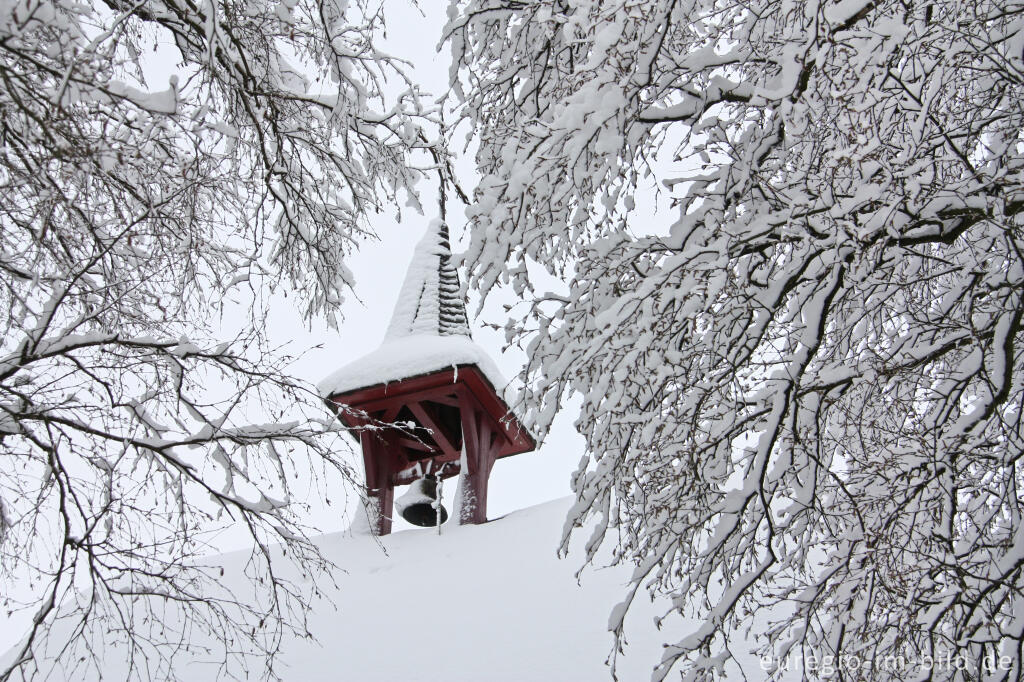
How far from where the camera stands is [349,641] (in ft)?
21.2

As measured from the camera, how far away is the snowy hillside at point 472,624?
5.71 m

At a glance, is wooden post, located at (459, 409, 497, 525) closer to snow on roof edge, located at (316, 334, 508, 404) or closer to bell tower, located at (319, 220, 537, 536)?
bell tower, located at (319, 220, 537, 536)

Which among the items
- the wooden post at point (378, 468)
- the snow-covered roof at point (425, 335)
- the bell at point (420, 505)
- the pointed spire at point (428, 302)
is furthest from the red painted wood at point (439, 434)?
the pointed spire at point (428, 302)

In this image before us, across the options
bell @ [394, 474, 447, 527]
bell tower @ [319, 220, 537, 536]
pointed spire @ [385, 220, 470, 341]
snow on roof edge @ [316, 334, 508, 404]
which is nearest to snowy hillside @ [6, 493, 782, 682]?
bell @ [394, 474, 447, 527]

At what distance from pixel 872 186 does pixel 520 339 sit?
1.48 metres

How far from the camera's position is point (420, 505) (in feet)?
33.2

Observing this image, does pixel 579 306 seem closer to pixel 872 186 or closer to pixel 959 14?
pixel 872 186

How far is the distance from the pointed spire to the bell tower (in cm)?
1

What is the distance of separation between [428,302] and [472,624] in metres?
5.82

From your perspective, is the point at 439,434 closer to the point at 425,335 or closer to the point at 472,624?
the point at 425,335

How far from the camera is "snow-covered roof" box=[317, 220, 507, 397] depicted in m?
10.5

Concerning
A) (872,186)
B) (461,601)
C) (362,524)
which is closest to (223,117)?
(872,186)

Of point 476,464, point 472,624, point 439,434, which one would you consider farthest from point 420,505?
point 472,624

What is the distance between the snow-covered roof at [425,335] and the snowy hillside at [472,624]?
2306mm
